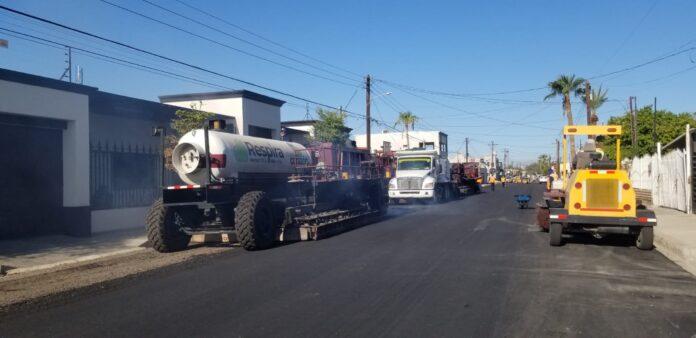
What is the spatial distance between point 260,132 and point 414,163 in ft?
28.0

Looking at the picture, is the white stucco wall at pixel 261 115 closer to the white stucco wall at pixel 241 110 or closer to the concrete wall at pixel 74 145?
the white stucco wall at pixel 241 110

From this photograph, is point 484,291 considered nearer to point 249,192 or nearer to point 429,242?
point 429,242

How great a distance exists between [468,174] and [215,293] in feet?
114

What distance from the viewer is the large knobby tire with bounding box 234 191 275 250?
11703 millimetres

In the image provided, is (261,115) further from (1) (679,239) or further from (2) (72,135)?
(1) (679,239)

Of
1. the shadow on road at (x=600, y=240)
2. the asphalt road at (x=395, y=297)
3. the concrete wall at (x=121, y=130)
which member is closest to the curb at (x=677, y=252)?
the asphalt road at (x=395, y=297)

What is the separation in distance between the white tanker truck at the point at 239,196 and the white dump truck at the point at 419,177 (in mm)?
12312

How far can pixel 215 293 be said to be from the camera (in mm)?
7691

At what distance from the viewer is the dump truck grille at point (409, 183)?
2771 centimetres

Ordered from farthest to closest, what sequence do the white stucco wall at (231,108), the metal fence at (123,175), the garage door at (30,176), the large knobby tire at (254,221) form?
1. the white stucco wall at (231,108)
2. the metal fence at (123,175)
3. the garage door at (30,176)
4. the large knobby tire at (254,221)

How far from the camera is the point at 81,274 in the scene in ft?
31.8

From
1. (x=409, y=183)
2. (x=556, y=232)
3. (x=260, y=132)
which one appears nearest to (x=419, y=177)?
(x=409, y=183)

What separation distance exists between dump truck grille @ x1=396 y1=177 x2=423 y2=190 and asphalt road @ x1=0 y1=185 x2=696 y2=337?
16142 mm

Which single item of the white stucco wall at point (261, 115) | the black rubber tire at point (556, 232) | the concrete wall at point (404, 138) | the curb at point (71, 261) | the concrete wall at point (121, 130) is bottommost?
the curb at point (71, 261)
